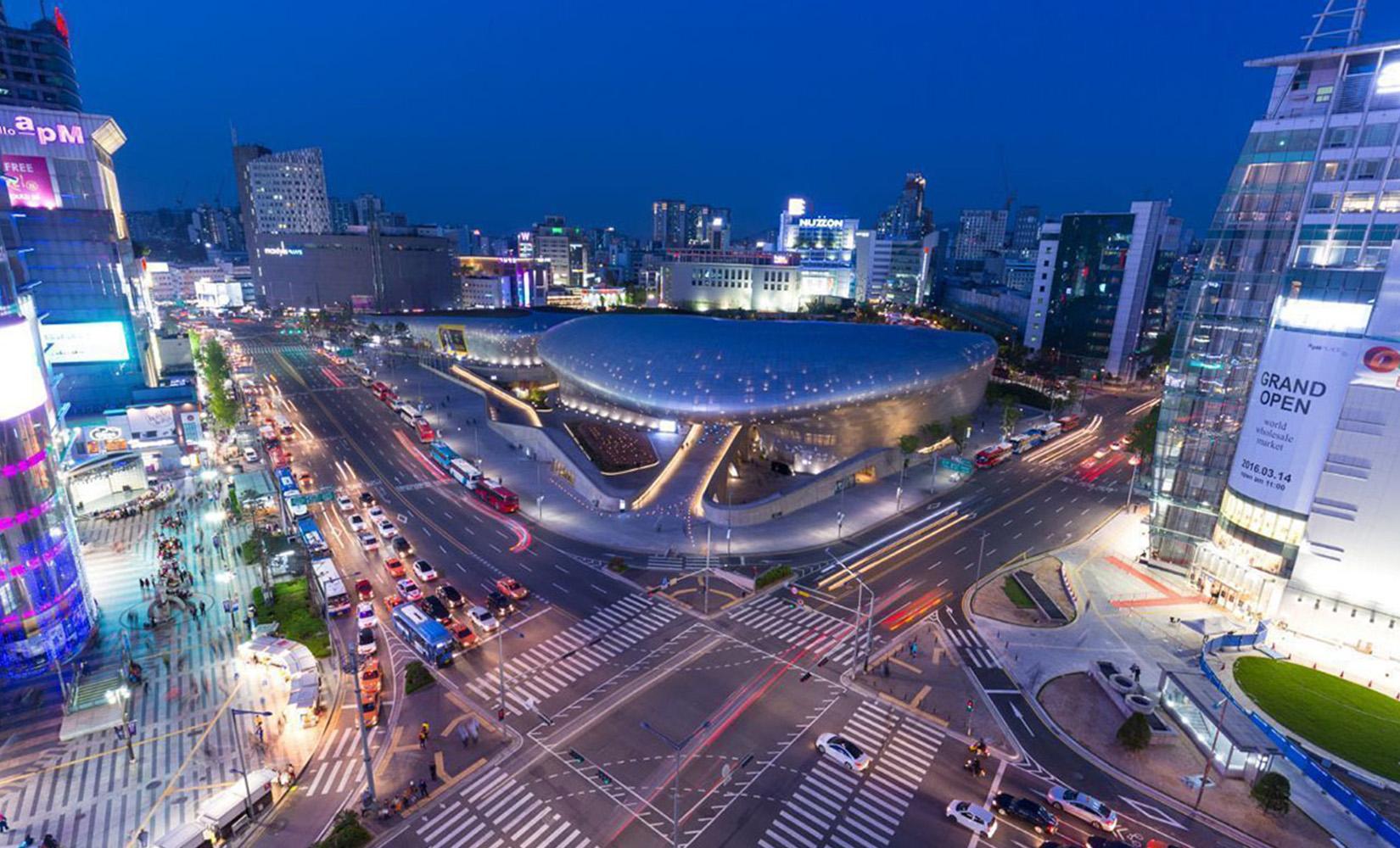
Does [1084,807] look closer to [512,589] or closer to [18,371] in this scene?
[512,589]

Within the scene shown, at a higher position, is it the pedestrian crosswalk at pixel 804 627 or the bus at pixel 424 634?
the bus at pixel 424 634

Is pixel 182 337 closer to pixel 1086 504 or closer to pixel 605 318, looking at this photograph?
pixel 605 318

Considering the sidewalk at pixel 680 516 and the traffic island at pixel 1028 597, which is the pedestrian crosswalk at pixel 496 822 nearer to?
the sidewalk at pixel 680 516

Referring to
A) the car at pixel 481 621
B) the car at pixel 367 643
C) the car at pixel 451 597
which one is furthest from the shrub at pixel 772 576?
the car at pixel 367 643

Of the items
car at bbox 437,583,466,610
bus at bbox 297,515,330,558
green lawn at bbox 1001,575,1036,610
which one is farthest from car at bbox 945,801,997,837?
bus at bbox 297,515,330,558

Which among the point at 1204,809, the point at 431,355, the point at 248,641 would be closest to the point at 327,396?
the point at 431,355

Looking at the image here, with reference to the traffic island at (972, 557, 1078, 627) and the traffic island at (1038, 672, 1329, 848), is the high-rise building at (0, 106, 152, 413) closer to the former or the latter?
the traffic island at (972, 557, 1078, 627)
